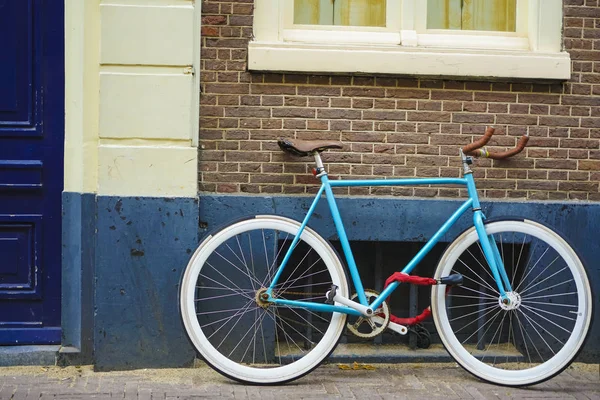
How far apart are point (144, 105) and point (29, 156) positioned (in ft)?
2.71

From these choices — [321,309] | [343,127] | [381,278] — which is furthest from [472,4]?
[321,309]

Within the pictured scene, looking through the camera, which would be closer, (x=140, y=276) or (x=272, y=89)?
(x=140, y=276)

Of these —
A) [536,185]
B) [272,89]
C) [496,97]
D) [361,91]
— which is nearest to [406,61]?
[361,91]

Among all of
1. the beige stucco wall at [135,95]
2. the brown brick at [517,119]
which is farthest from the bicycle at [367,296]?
the beige stucco wall at [135,95]

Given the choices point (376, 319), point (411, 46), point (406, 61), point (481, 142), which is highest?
point (411, 46)

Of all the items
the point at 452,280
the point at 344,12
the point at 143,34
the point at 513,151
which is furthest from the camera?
the point at 344,12

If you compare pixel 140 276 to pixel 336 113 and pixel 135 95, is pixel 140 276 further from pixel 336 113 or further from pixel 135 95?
pixel 336 113

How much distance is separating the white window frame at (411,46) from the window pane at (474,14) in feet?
0.19

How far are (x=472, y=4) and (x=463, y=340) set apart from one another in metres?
2.25

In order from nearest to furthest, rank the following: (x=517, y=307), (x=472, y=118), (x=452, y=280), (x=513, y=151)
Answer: (x=452, y=280), (x=517, y=307), (x=513, y=151), (x=472, y=118)

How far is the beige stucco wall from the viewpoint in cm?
540

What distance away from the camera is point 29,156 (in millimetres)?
5602

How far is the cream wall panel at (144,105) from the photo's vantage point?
5410 millimetres

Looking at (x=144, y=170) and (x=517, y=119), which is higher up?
(x=517, y=119)
